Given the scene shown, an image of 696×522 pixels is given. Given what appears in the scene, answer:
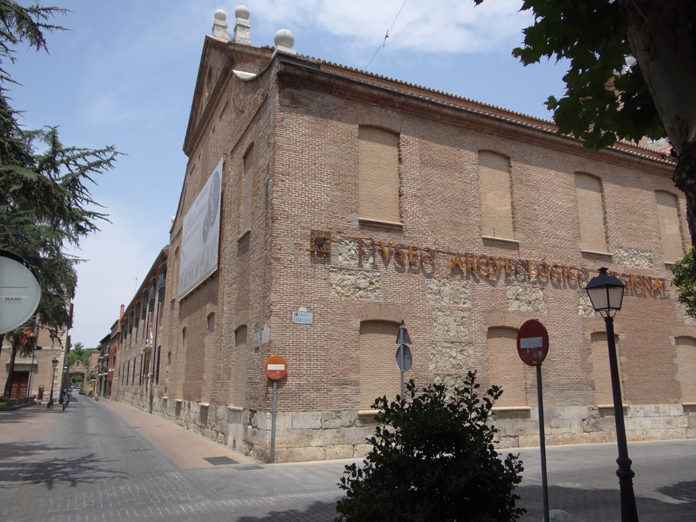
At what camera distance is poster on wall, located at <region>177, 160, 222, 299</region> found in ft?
63.3

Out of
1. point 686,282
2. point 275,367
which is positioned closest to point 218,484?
point 275,367

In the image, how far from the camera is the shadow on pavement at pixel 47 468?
9.66m

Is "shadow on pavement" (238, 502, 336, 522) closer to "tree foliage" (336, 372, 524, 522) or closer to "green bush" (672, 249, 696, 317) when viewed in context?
"tree foliage" (336, 372, 524, 522)

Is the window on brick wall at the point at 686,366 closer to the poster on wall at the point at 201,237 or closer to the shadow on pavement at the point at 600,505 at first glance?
the shadow on pavement at the point at 600,505

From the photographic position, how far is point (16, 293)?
4.29m

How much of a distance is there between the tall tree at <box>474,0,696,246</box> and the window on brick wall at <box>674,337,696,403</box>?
14.8m

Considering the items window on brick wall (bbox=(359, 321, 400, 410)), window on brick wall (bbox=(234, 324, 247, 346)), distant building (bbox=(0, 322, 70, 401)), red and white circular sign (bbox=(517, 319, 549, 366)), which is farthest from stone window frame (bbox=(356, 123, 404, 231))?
distant building (bbox=(0, 322, 70, 401))

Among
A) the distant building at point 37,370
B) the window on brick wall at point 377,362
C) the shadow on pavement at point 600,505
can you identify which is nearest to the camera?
the shadow on pavement at point 600,505

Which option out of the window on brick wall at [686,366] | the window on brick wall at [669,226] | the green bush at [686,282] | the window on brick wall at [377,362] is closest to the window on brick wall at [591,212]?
the window on brick wall at [669,226]

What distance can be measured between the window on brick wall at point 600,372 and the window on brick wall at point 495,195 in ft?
13.8

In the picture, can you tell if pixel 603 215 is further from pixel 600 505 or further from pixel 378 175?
pixel 600 505

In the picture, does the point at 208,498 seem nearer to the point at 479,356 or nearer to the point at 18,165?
the point at 18,165

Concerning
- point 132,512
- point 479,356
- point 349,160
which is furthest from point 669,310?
point 132,512

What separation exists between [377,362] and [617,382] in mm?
7380
